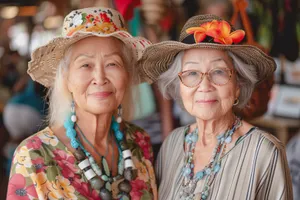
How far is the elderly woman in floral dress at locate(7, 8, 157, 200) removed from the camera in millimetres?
1988

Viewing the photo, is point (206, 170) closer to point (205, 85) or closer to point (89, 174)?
point (205, 85)

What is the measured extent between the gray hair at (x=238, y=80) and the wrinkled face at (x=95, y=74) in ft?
0.81

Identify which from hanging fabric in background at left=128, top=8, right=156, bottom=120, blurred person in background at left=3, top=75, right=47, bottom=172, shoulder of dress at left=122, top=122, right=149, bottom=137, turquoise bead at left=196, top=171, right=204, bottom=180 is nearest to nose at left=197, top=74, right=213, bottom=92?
turquoise bead at left=196, top=171, right=204, bottom=180

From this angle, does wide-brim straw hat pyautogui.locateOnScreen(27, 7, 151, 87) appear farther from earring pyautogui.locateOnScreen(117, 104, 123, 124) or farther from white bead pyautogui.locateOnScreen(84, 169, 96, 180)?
white bead pyautogui.locateOnScreen(84, 169, 96, 180)

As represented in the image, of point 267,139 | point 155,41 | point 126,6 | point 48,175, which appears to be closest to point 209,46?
point 267,139

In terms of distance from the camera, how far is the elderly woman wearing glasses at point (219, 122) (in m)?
1.91

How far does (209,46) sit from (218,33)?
0.07 m

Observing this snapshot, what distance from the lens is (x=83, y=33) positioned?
2027 mm

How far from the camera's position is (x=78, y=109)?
87.7 inches

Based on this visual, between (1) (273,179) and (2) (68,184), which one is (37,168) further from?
(1) (273,179)

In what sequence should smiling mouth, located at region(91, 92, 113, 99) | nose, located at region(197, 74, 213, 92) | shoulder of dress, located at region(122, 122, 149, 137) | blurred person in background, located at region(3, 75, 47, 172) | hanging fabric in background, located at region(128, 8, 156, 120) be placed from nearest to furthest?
1. nose, located at region(197, 74, 213, 92)
2. smiling mouth, located at region(91, 92, 113, 99)
3. shoulder of dress, located at region(122, 122, 149, 137)
4. hanging fabric in background, located at region(128, 8, 156, 120)
5. blurred person in background, located at region(3, 75, 47, 172)

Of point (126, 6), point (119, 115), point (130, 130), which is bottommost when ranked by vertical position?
point (130, 130)

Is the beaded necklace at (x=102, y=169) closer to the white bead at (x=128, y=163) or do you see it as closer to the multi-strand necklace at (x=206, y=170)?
the white bead at (x=128, y=163)

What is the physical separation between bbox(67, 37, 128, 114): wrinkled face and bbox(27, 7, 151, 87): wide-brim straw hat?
5 centimetres
